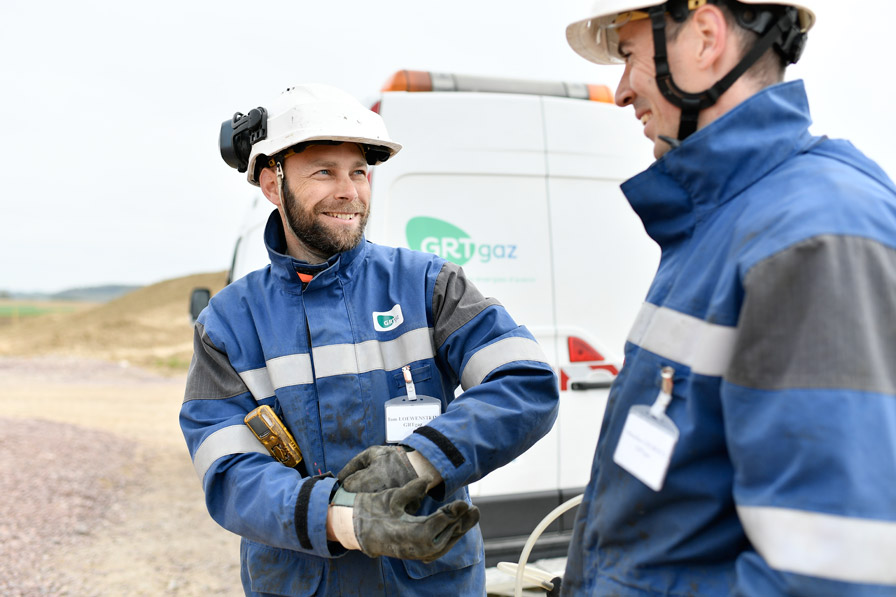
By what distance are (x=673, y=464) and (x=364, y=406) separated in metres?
1.06

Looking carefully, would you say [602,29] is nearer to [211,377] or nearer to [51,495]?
[211,377]

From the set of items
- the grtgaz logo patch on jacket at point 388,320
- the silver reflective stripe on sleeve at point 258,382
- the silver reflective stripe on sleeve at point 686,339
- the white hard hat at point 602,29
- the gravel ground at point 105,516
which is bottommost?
the gravel ground at point 105,516

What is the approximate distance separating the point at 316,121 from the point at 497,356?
93 centimetres

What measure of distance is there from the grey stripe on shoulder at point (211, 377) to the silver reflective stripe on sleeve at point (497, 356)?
677mm

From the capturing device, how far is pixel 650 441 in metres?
1.20

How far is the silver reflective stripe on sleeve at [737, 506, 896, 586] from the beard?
1.55 m

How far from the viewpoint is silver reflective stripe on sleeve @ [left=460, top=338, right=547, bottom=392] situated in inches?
78.1

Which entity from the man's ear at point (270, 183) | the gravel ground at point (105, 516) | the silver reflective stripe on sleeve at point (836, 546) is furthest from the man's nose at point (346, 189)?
the gravel ground at point (105, 516)

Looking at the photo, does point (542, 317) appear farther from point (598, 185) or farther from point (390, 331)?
point (390, 331)

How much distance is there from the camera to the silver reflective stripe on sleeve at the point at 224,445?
194 cm

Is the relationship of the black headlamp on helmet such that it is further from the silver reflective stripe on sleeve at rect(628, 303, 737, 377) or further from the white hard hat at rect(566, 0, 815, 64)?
the silver reflective stripe on sleeve at rect(628, 303, 737, 377)

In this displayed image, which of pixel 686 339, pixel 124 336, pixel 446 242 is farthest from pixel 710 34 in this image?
pixel 124 336

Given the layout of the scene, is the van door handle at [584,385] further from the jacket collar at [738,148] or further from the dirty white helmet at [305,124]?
the jacket collar at [738,148]

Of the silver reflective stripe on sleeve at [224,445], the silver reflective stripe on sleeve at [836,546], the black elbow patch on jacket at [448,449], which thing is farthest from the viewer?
the silver reflective stripe on sleeve at [224,445]
